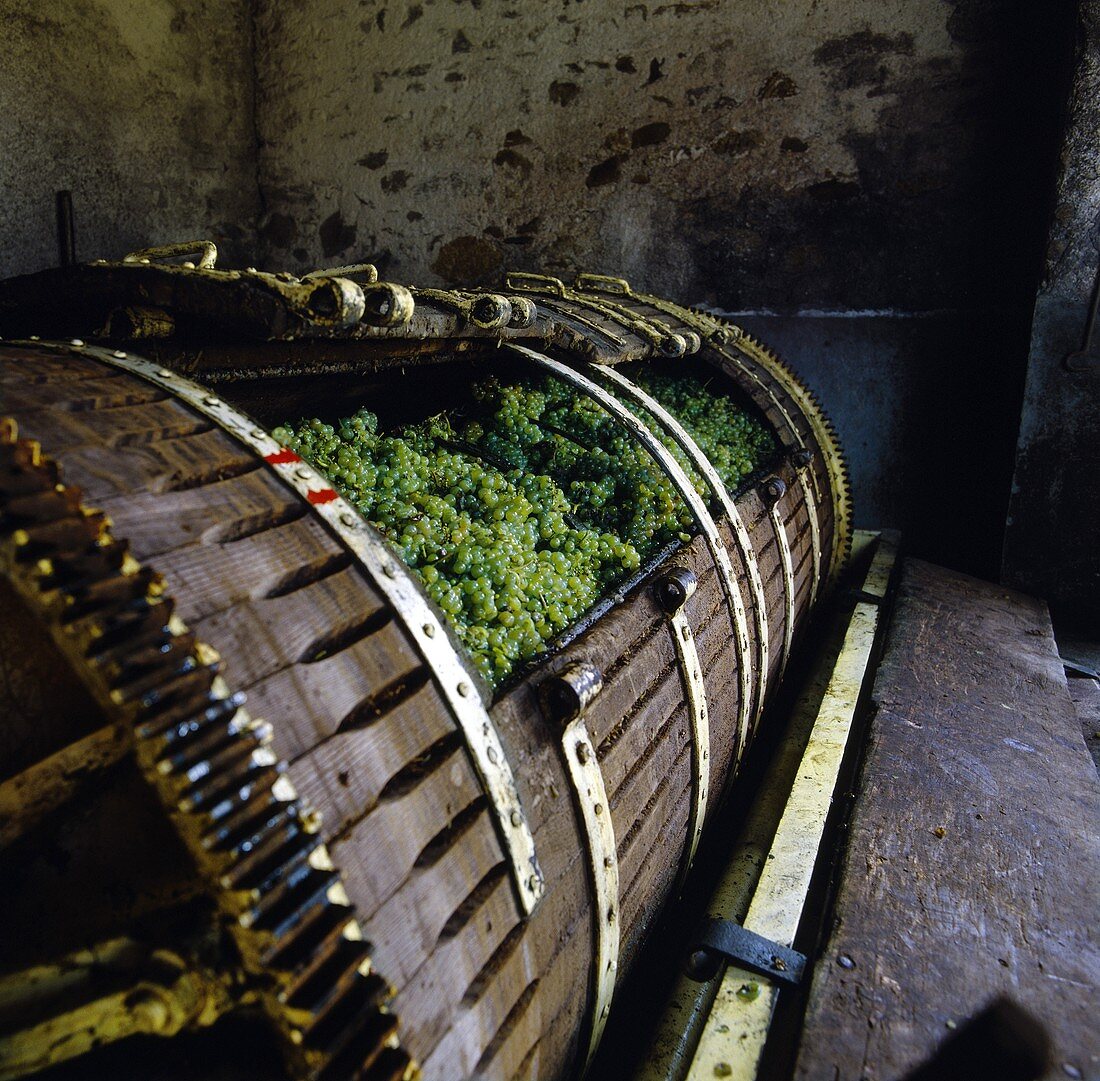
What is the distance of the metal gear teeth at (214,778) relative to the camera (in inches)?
34.4

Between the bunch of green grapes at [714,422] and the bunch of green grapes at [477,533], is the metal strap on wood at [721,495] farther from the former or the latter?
the bunch of green grapes at [714,422]

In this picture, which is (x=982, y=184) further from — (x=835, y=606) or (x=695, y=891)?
(x=695, y=891)

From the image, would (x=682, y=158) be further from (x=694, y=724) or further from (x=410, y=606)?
(x=410, y=606)

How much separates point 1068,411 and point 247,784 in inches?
187

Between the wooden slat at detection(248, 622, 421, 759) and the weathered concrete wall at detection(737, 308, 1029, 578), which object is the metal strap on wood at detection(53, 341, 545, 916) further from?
the weathered concrete wall at detection(737, 308, 1029, 578)

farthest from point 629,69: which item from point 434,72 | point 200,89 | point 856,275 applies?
point 200,89

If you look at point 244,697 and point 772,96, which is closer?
point 244,697

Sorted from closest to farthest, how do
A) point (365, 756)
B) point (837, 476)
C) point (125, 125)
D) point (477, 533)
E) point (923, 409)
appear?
point (365, 756) < point (477, 533) < point (837, 476) < point (923, 409) < point (125, 125)

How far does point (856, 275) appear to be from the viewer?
16.4 ft

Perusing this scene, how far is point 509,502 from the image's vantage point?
2371 millimetres

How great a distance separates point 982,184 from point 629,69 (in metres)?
2.46

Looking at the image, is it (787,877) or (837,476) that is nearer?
(787,877)

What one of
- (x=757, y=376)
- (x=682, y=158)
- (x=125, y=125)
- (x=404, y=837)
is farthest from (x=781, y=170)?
(x=404, y=837)

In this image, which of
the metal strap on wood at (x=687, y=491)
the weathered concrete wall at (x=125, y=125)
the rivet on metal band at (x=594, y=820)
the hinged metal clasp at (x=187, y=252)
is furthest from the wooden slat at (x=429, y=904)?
the weathered concrete wall at (x=125, y=125)
